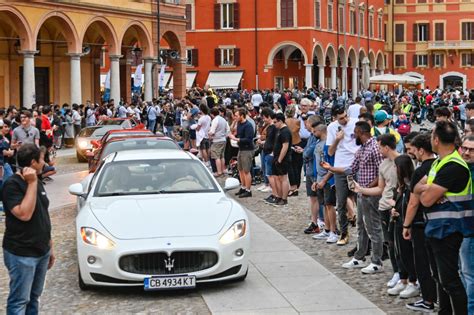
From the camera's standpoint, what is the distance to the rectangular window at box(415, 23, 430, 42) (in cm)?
7812

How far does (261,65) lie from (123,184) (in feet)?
170

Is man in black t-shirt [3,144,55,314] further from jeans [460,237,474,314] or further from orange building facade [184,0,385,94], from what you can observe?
orange building facade [184,0,385,94]

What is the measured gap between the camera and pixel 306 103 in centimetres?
1838

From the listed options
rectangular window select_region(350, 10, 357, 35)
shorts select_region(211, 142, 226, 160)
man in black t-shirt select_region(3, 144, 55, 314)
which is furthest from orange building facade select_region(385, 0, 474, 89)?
man in black t-shirt select_region(3, 144, 55, 314)

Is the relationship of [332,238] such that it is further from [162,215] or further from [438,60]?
[438,60]

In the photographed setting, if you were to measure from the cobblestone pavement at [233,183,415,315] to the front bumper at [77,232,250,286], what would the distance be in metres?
1.09

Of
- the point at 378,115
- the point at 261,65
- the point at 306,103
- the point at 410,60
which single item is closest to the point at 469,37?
the point at 410,60

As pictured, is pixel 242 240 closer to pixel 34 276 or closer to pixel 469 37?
pixel 34 276

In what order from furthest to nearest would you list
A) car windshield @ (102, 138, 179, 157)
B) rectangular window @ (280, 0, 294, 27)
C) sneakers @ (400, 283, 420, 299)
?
rectangular window @ (280, 0, 294, 27) → car windshield @ (102, 138, 179, 157) → sneakers @ (400, 283, 420, 299)

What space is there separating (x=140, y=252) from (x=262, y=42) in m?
53.7

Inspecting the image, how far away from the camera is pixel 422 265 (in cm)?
838

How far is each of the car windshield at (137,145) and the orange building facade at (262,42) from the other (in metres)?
46.2

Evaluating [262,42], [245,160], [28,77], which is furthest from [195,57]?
[245,160]

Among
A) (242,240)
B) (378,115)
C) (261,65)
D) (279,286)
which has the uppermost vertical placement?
(261,65)
